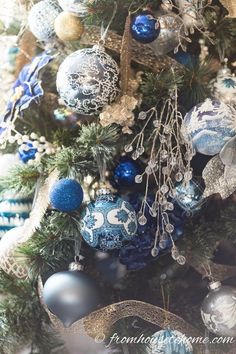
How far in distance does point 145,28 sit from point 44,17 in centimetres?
18

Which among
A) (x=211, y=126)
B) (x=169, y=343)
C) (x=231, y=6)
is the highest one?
(x=231, y=6)

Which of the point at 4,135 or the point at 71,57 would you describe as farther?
the point at 4,135

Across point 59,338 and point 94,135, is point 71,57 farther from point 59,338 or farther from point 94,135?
point 59,338

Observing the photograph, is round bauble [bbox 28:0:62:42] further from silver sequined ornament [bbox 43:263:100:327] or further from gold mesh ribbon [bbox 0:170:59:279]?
silver sequined ornament [bbox 43:263:100:327]

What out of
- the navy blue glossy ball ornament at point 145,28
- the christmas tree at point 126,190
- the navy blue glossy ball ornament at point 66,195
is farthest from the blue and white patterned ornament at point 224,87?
the navy blue glossy ball ornament at point 66,195

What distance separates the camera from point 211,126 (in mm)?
723

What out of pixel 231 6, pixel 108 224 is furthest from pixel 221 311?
pixel 231 6

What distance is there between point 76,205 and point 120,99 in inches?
6.3

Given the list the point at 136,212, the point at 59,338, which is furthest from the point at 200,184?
the point at 59,338

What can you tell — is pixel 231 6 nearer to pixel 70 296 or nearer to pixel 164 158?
pixel 164 158

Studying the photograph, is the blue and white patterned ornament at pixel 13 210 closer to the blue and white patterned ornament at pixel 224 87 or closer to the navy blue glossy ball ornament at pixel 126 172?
the navy blue glossy ball ornament at pixel 126 172

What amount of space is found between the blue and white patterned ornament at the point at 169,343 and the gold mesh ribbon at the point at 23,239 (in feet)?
0.70

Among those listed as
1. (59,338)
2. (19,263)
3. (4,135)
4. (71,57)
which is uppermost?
(71,57)

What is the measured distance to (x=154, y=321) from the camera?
0.79 meters
